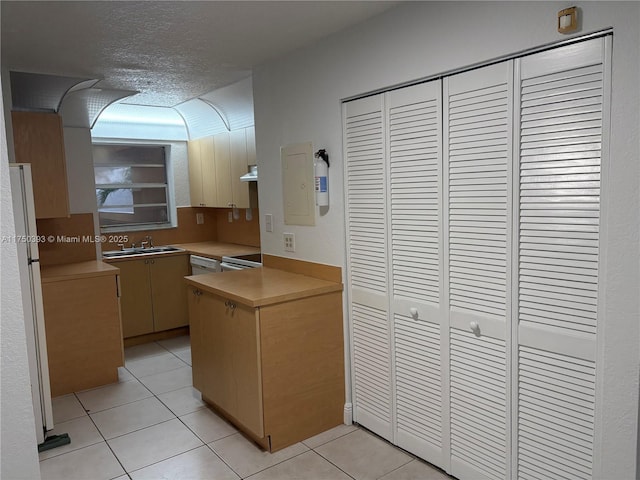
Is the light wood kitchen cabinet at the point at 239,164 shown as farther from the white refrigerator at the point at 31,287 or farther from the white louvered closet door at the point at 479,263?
the white louvered closet door at the point at 479,263

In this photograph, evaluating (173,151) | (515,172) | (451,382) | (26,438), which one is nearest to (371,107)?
(515,172)

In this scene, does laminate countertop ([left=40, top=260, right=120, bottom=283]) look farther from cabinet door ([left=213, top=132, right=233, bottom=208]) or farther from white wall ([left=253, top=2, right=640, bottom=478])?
cabinet door ([left=213, top=132, right=233, bottom=208])

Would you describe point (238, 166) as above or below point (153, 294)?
above

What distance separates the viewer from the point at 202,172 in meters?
5.39

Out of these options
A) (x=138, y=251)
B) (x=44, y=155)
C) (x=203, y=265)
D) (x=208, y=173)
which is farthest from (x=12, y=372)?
(x=208, y=173)

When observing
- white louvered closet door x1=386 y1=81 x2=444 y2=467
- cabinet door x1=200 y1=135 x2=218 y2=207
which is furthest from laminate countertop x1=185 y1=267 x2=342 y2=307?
cabinet door x1=200 y1=135 x2=218 y2=207

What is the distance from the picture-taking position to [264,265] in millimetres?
3701

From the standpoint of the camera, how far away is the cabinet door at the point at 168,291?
4.77 metres

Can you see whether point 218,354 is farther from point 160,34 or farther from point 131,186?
point 131,186

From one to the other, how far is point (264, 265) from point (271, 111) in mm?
1142

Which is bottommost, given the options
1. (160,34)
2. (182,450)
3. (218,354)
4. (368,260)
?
(182,450)

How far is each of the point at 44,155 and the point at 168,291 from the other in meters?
1.76

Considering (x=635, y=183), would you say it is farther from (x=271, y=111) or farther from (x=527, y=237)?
(x=271, y=111)

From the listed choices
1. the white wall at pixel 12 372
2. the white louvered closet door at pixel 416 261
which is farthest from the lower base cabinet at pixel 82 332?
the white wall at pixel 12 372
